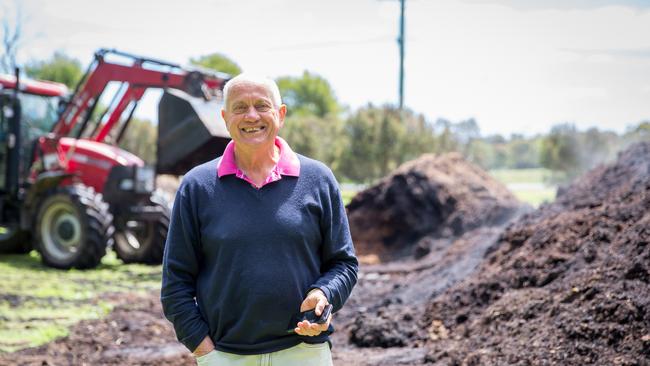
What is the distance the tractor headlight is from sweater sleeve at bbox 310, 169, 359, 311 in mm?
8196

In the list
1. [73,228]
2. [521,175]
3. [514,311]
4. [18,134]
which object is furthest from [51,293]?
[521,175]

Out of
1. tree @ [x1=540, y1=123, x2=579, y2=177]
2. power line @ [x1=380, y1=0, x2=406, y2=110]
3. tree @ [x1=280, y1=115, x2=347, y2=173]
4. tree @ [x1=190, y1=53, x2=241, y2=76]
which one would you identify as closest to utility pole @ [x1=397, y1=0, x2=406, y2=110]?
power line @ [x1=380, y1=0, x2=406, y2=110]

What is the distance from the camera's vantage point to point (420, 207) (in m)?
13.3

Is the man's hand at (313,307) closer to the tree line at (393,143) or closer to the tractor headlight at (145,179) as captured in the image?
the tractor headlight at (145,179)

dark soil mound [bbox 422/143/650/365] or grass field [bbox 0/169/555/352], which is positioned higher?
dark soil mound [bbox 422/143/650/365]

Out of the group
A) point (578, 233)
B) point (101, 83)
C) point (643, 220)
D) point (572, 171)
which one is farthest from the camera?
point (572, 171)

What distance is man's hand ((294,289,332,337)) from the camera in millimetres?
2289

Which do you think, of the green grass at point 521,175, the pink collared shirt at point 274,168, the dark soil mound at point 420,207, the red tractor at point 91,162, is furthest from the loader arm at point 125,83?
the green grass at point 521,175

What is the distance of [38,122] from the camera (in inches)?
450

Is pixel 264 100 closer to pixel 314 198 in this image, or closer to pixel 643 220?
pixel 314 198

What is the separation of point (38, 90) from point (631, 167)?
8706 millimetres

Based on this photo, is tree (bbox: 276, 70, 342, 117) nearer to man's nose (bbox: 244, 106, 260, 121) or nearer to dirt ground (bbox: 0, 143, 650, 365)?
dirt ground (bbox: 0, 143, 650, 365)

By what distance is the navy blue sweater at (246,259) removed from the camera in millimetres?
2355

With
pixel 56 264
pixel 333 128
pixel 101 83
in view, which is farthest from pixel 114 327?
pixel 333 128
